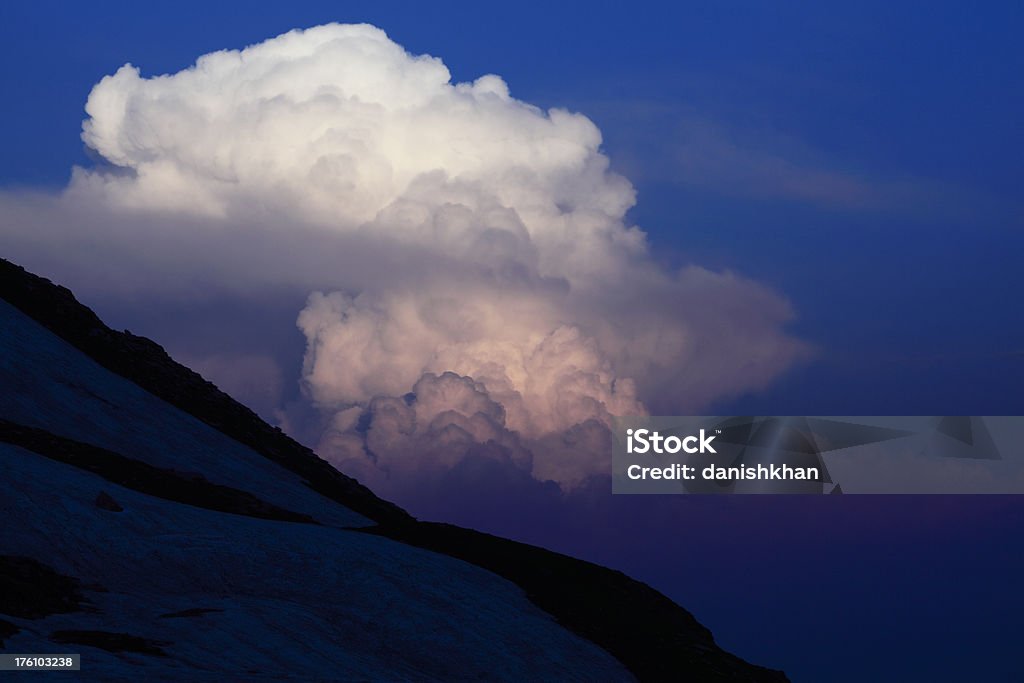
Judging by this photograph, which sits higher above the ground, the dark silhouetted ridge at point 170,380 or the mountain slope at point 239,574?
the dark silhouetted ridge at point 170,380

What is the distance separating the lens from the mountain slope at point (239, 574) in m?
35.6

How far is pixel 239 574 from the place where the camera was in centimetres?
4238

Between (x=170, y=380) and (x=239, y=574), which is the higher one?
(x=170, y=380)

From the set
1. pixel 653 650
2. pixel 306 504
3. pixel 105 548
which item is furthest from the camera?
pixel 306 504

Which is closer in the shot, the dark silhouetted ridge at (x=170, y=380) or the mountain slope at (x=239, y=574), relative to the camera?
the mountain slope at (x=239, y=574)

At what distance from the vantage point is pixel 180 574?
40812 mm

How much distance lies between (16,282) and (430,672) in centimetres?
5692

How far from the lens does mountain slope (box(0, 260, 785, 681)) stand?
35.6 m

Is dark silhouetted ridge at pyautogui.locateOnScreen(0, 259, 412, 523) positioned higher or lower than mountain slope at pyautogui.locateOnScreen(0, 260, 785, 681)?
higher

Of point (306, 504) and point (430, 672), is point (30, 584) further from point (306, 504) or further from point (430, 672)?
point (306, 504)

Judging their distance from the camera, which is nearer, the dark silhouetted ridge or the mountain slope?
the mountain slope

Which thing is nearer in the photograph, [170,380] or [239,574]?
[239,574]

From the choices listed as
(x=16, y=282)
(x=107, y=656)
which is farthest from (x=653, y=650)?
(x=16, y=282)

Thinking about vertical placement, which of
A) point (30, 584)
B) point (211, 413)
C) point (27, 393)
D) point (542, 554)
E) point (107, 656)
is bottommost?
point (107, 656)
